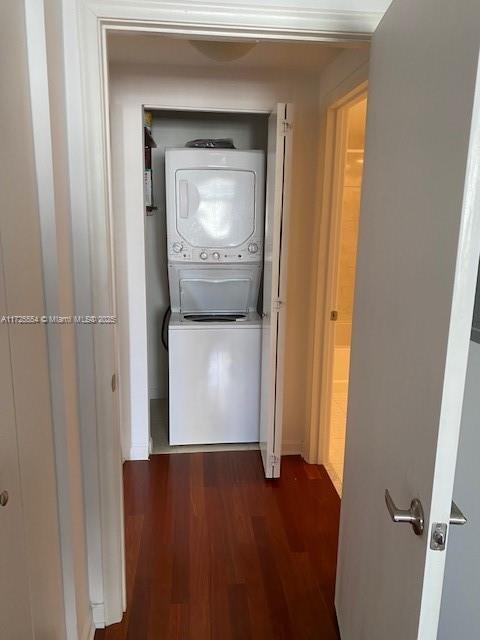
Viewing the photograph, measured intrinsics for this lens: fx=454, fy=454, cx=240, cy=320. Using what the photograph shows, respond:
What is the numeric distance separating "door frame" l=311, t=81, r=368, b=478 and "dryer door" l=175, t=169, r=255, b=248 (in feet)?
1.75

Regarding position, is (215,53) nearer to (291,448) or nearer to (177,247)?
(177,247)

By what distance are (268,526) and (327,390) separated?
0.82m

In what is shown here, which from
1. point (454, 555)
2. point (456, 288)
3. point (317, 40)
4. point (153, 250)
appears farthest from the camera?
point (153, 250)

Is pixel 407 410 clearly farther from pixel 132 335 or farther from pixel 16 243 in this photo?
pixel 132 335

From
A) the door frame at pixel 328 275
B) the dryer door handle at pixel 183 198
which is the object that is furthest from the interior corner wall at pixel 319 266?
the dryer door handle at pixel 183 198

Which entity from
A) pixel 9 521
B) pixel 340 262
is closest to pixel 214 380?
pixel 340 262

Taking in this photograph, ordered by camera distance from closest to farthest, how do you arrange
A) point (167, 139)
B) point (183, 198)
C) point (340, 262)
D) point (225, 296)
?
1. point (183, 198)
2. point (225, 296)
3. point (340, 262)
4. point (167, 139)

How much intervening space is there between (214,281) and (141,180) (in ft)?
2.56

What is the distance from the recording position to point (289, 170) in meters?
2.16

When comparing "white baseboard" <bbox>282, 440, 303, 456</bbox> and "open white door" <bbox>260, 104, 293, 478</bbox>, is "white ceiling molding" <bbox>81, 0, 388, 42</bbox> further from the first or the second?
"white baseboard" <bbox>282, 440, 303, 456</bbox>

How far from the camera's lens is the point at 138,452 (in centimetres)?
277

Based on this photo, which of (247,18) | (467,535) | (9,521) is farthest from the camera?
(247,18)

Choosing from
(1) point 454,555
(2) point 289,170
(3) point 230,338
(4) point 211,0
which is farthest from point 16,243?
(3) point 230,338

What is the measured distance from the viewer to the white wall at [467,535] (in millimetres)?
1097
